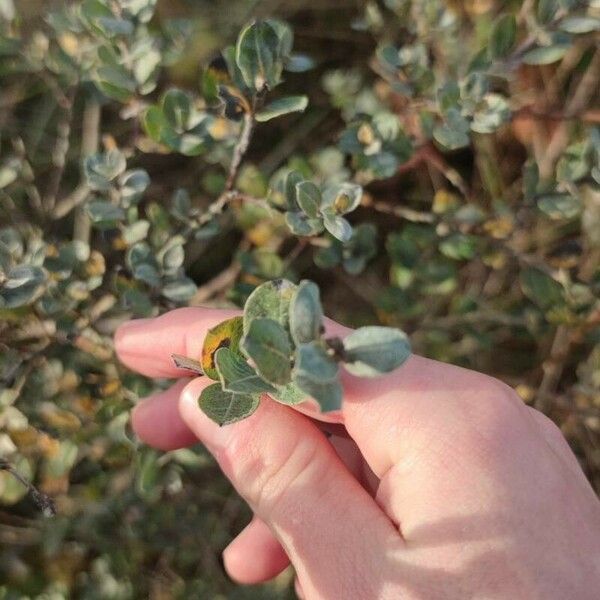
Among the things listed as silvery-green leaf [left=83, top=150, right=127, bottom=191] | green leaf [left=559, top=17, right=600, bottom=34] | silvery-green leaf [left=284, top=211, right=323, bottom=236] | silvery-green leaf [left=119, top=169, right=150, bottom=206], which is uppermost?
green leaf [left=559, top=17, right=600, bottom=34]

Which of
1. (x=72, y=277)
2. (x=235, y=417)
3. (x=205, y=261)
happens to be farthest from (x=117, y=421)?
(x=205, y=261)

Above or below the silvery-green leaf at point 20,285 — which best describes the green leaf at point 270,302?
above

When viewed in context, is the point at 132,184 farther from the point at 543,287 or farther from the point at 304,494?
the point at 543,287

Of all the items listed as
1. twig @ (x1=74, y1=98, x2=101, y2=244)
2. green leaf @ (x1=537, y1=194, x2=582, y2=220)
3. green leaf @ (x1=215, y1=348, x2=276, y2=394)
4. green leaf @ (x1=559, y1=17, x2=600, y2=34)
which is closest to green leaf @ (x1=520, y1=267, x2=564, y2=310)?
green leaf @ (x1=537, y1=194, x2=582, y2=220)

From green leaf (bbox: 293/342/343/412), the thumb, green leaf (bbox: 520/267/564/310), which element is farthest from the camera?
green leaf (bbox: 520/267/564/310)

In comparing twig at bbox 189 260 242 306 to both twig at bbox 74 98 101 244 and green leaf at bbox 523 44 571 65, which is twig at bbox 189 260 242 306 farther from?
green leaf at bbox 523 44 571 65

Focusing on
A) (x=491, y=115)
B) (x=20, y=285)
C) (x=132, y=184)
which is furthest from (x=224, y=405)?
(x=491, y=115)

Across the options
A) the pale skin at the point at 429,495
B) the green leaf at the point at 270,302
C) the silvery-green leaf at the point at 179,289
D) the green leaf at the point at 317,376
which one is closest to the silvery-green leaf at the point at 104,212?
the silvery-green leaf at the point at 179,289

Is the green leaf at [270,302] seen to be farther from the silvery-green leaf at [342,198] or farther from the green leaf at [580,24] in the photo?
the green leaf at [580,24]
